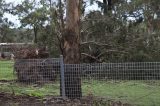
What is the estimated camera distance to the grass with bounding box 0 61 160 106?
12.6m

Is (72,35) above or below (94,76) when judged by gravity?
above

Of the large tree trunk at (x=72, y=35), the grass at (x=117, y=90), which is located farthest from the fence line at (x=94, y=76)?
the large tree trunk at (x=72, y=35)

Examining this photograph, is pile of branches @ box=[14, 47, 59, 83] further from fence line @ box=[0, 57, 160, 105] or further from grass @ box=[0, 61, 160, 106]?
grass @ box=[0, 61, 160, 106]

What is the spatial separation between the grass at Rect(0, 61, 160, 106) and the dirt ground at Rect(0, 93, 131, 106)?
679mm

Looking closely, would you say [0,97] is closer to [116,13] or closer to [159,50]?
[159,50]

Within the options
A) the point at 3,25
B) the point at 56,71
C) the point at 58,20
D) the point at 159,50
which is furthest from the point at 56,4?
the point at 3,25

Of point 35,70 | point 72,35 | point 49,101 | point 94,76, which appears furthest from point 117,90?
point 49,101

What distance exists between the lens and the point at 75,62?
12219mm

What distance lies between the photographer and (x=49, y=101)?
11688 mm

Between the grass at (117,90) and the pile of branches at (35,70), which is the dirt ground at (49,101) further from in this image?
the pile of branches at (35,70)

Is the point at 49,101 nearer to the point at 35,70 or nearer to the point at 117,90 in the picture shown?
the point at 117,90

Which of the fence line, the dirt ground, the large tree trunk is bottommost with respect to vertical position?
the dirt ground

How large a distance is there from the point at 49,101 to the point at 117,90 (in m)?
3.49

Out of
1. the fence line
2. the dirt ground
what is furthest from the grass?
the dirt ground
